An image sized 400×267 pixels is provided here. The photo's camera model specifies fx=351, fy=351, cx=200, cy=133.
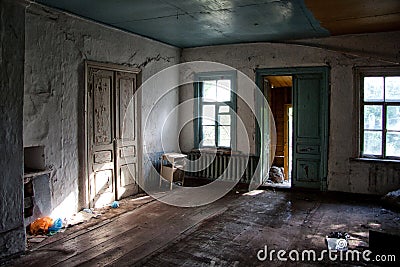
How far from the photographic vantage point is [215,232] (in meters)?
4.42

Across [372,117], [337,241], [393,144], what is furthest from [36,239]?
[393,144]

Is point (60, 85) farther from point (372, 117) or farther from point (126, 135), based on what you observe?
point (372, 117)

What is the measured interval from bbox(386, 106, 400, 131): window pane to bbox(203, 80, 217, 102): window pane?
3.29 meters

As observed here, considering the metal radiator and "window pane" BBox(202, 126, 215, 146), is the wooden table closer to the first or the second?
the metal radiator

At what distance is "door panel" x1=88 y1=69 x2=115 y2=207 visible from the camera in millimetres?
5395

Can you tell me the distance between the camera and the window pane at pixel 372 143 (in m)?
6.16

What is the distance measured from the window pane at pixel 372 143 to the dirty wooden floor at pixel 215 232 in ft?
2.85

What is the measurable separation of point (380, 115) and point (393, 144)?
1.78ft

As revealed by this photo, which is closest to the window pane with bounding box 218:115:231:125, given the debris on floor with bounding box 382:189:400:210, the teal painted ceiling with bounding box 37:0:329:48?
the teal painted ceiling with bounding box 37:0:329:48

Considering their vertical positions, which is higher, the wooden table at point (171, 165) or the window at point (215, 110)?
the window at point (215, 110)

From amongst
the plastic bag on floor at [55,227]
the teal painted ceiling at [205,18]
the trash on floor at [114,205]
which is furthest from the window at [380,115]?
the plastic bag on floor at [55,227]

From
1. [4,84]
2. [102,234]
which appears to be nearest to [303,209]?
[102,234]

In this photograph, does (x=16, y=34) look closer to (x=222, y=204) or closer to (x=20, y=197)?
(x=20, y=197)

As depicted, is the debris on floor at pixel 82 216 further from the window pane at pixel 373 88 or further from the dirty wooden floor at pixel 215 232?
the window pane at pixel 373 88
